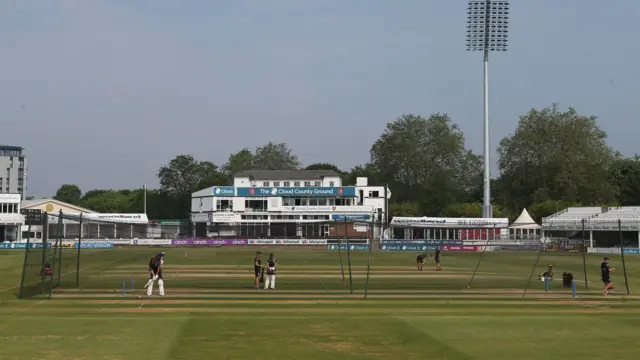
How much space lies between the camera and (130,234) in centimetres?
10550

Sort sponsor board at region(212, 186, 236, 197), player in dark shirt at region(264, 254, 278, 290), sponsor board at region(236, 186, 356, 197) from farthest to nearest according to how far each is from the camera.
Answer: sponsor board at region(236, 186, 356, 197), sponsor board at region(212, 186, 236, 197), player in dark shirt at region(264, 254, 278, 290)

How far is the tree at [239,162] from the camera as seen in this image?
587ft

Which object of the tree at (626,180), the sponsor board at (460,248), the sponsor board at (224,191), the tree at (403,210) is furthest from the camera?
the tree at (403,210)

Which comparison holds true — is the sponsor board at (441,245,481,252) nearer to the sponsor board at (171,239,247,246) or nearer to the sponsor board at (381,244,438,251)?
the sponsor board at (381,244,438,251)

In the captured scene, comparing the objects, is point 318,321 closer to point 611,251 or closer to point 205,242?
point 611,251

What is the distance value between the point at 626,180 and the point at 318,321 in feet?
408

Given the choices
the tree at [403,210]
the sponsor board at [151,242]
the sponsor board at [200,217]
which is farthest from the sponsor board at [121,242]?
the tree at [403,210]

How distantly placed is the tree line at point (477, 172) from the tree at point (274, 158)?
1056 centimetres

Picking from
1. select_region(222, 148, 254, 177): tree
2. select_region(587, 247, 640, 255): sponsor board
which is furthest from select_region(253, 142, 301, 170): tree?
select_region(587, 247, 640, 255): sponsor board

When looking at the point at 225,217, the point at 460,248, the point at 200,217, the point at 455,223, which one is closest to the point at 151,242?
the point at 225,217

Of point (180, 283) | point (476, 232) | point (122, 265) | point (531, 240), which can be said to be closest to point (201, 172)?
point (476, 232)

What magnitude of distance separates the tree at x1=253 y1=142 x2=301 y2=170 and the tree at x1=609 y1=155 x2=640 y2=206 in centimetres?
8113

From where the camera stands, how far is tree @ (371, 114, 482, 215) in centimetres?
14162

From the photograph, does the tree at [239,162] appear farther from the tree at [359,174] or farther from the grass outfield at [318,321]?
the grass outfield at [318,321]
